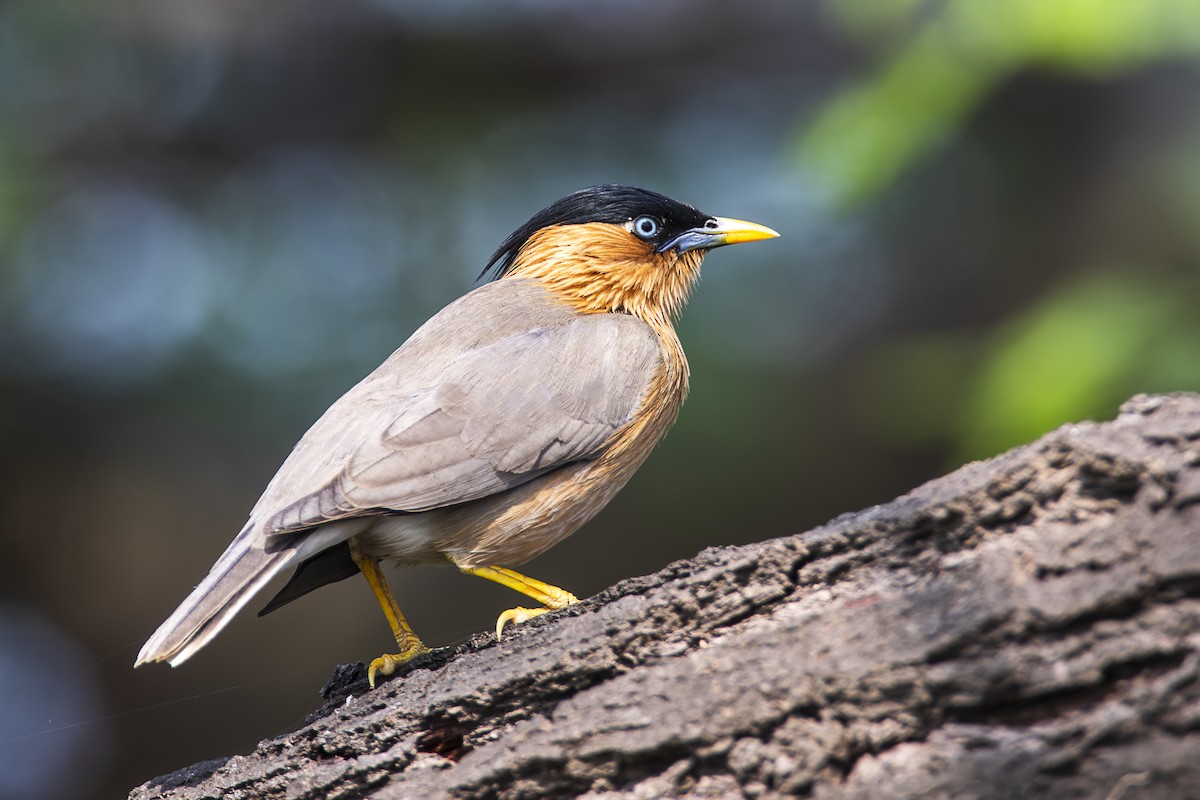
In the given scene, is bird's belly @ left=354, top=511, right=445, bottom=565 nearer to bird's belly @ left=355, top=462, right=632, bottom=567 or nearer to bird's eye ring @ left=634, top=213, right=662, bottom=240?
bird's belly @ left=355, top=462, right=632, bottom=567

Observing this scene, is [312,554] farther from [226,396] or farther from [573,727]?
[226,396]

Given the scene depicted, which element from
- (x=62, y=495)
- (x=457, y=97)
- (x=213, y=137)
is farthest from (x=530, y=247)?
(x=62, y=495)

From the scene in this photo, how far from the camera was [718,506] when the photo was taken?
8.27 metres

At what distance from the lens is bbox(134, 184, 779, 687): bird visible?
3.89 meters

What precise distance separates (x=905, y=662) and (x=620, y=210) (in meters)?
3.41

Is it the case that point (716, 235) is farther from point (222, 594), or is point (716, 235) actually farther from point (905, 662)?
point (905, 662)

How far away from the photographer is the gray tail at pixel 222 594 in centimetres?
357

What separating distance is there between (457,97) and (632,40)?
135 centimetres

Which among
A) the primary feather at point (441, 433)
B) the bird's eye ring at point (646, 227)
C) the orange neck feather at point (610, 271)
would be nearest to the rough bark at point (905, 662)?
the primary feather at point (441, 433)

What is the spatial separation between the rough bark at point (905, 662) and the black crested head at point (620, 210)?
273 cm

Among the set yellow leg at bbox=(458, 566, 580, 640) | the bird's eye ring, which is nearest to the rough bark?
yellow leg at bbox=(458, 566, 580, 640)

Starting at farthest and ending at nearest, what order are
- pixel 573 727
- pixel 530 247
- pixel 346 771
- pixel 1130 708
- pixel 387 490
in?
pixel 530 247, pixel 387 490, pixel 346 771, pixel 573 727, pixel 1130 708

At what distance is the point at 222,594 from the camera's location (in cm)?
371

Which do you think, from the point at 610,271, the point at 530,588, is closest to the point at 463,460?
the point at 530,588
